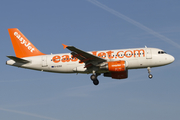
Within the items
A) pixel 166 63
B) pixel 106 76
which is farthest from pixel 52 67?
pixel 166 63

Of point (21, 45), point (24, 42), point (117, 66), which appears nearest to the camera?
point (117, 66)

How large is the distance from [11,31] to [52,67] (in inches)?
409

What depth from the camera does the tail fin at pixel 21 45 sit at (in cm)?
4981

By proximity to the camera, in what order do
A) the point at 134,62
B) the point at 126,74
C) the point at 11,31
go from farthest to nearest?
the point at 11,31
the point at 126,74
the point at 134,62

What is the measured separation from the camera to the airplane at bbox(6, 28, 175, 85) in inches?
1740

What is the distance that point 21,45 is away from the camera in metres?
50.6

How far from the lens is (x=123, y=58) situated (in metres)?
44.9

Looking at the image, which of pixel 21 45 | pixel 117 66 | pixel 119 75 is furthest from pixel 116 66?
pixel 21 45

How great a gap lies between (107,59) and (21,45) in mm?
14502

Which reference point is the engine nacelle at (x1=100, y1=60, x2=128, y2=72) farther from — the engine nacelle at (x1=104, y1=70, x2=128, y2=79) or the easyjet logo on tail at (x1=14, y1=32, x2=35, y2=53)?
the easyjet logo on tail at (x1=14, y1=32, x2=35, y2=53)

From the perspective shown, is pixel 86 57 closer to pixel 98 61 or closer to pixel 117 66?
pixel 98 61

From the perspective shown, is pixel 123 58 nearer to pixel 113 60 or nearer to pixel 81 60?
pixel 113 60

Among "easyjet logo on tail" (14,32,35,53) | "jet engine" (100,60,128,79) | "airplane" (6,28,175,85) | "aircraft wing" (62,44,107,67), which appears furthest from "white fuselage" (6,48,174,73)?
"easyjet logo on tail" (14,32,35,53)

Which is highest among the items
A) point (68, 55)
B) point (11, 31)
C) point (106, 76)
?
point (11, 31)
